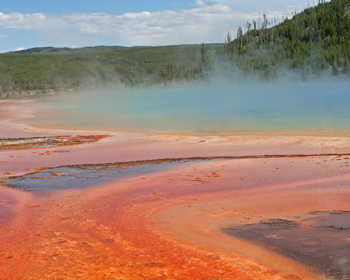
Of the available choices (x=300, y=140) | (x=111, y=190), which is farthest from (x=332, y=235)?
(x=300, y=140)

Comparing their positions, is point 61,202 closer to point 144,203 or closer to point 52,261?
point 144,203

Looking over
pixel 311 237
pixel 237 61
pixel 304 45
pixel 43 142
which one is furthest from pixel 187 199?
pixel 237 61

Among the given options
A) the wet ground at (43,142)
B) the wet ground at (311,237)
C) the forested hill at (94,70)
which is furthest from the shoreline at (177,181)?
the forested hill at (94,70)

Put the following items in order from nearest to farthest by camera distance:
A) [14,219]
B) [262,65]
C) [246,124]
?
[14,219]
[246,124]
[262,65]

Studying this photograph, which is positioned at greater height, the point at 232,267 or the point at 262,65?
the point at 262,65

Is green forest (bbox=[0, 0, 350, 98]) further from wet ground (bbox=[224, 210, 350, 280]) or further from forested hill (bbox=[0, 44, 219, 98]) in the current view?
wet ground (bbox=[224, 210, 350, 280])

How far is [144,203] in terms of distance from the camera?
9.70m

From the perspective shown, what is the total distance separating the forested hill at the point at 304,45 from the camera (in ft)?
249

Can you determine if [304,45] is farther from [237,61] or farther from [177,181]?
[177,181]

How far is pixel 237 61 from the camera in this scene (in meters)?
96.7

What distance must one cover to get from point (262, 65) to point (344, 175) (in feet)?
259

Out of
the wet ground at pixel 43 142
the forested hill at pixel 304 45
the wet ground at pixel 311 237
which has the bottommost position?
the wet ground at pixel 311 237

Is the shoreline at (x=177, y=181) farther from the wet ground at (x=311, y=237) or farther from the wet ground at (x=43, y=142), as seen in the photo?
the wet ground at (x=43, y=142)

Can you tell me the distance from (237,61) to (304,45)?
16855 mm
